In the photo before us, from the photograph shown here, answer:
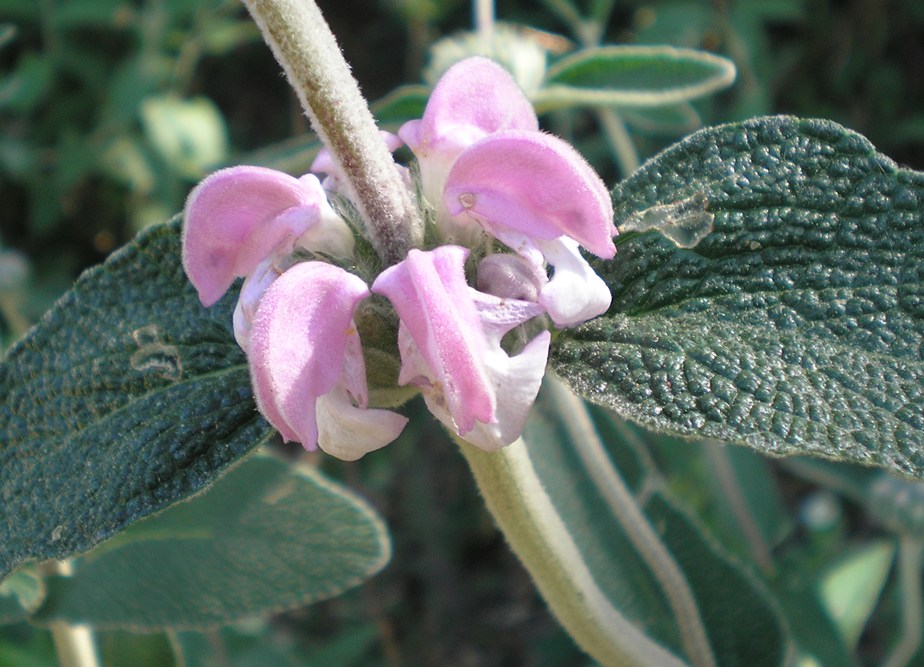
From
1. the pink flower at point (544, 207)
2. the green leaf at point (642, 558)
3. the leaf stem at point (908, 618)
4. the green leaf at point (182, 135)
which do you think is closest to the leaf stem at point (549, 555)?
the green leaf at point (642, 558)

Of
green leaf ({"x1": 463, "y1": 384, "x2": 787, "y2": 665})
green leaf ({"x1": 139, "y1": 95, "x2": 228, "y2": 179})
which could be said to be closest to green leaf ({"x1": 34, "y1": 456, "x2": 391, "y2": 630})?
green leaf ({"x1": 463, "y1": 384, "x2": 787, "y2": 665})

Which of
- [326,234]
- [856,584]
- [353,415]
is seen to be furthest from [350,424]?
[856,584]

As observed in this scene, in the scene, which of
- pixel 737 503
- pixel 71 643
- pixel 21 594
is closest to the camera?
pixel 21 594

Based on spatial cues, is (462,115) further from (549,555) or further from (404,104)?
(404,104)

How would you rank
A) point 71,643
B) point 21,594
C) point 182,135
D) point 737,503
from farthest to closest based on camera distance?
point 182,135 < point 737,503 < point 71,643 < point 21,594

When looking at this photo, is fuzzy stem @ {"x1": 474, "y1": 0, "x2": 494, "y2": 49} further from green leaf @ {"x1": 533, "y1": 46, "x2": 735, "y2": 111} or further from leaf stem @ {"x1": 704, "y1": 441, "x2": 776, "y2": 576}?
leaf stem @ {"x1": 704, "y1": 441, "x2": 776, "y2": 576}
